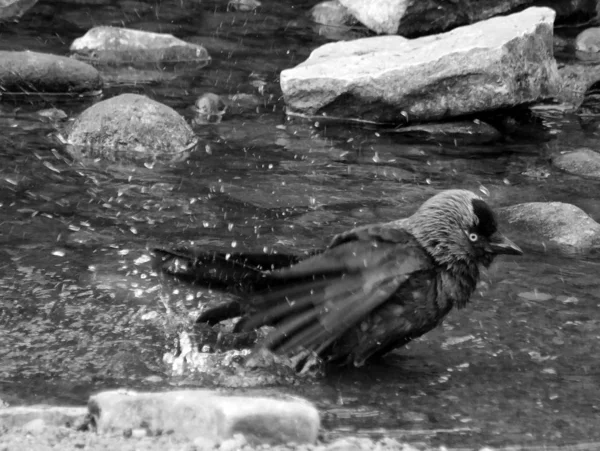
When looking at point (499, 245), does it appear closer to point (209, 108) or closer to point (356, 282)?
point (356, 282)

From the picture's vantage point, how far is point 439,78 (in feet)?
33.3

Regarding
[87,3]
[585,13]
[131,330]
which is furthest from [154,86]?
[585,13]

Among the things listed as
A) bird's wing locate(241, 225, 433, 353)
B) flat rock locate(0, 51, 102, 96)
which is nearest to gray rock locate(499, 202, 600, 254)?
bird's wing locate(241, 225, 433, 353)

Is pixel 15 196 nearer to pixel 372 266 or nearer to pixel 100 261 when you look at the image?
pixel 100 261

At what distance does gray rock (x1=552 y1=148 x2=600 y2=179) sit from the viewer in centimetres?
941

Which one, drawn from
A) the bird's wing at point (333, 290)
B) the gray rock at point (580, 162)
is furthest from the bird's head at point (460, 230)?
the gray rock at point (580, 162)

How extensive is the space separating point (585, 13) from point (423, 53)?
5.73 m

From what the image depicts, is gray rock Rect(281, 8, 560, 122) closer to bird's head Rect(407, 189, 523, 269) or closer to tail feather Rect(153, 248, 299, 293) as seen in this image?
bird's head Rect(407, 189, 523, 269)

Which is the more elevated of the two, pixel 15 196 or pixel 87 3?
pixel 87 3

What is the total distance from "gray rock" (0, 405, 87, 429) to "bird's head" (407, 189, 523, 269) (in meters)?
2.31

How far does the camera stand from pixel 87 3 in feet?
48.5

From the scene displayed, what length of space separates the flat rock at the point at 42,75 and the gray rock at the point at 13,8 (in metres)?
3.06

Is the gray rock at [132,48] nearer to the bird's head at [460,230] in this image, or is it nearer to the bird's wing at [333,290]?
the bird's head at [460,230]

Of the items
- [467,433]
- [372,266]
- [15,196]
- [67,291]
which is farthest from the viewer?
[15,196]
